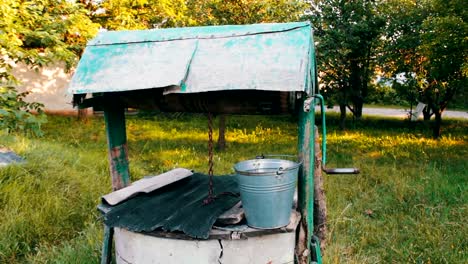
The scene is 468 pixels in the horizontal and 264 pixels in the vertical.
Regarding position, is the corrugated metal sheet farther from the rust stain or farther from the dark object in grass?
the dark object in grass

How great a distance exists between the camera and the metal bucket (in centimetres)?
268

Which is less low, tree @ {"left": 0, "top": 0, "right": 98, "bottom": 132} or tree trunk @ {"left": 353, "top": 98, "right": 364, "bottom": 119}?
tree @ {"left": 0, "top": 0, "right": 98, "bottom": 132}

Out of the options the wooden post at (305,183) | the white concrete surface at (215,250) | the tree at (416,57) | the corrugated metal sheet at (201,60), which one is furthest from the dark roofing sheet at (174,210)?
the tree at (416,57)

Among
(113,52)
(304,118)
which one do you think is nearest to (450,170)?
(304,118)

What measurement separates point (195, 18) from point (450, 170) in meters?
7.24

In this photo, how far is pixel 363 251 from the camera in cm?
443

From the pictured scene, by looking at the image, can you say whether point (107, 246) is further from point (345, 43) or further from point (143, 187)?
point (345, 43)

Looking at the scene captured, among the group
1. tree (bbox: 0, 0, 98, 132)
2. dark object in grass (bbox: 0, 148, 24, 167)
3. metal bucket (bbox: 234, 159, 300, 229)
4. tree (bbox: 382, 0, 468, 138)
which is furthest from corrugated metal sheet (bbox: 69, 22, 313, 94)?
tree (bbox: 382, 0, 468, 138)

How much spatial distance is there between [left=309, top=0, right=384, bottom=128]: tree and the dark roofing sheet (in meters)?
8.36

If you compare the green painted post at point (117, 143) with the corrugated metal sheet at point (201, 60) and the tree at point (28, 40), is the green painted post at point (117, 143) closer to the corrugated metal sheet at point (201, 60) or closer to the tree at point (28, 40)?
the corrugated metal sheet at point (201, 60)

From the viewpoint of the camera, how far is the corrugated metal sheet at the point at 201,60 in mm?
2744

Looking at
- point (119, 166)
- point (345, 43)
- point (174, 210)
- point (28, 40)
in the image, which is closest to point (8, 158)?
point (28, 40)

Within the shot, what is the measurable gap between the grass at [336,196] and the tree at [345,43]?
9.58 ft

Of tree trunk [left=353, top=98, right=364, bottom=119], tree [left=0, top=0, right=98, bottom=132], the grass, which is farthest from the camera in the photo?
tree trunk [left=353, top=98, right=364, bottom=119]
